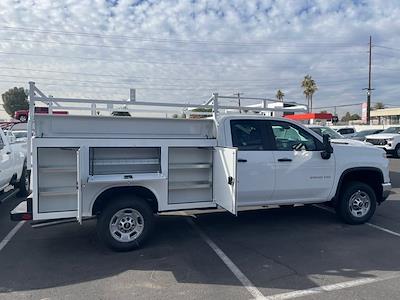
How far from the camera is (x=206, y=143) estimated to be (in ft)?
19.9

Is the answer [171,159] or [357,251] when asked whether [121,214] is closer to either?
[171,159]

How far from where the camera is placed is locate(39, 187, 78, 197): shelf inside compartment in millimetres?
5328

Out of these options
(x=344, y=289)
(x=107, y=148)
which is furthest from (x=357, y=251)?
(x=107, y=148)

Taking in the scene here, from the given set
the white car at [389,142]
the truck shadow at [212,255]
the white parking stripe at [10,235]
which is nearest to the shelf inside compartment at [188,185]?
the truck shadow at [212,255]

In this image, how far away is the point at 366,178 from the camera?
734 cm

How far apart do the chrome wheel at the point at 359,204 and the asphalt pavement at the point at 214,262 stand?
251 mm

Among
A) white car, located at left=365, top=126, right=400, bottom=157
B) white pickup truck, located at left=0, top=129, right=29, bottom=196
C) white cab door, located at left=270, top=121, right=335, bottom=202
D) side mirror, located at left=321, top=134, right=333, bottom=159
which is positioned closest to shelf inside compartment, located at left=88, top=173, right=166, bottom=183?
white cab door, located at left=270, top=121, right=335, bottom=202

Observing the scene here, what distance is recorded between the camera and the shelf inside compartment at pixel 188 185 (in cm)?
600

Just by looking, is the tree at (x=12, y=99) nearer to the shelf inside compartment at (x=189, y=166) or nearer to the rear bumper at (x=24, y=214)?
the rear bumper at (x=24, y=214)

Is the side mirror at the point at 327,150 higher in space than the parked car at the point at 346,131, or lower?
lower

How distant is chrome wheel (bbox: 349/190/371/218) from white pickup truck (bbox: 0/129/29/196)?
5997mm

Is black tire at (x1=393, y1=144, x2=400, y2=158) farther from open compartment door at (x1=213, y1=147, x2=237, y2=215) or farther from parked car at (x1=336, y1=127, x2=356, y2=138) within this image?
open compartment door at (x1=213, y1=147, x2=237, y2=215)

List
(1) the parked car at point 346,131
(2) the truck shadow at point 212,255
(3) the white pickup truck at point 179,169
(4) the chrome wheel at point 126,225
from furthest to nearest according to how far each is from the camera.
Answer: (1) the parked car at point 346,131 < (4) the chrome wheel at point 126,225 < (3) the white pickup truck at point 179,169 < (2) the truck shadow at point 212,255

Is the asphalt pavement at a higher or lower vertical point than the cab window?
lower
